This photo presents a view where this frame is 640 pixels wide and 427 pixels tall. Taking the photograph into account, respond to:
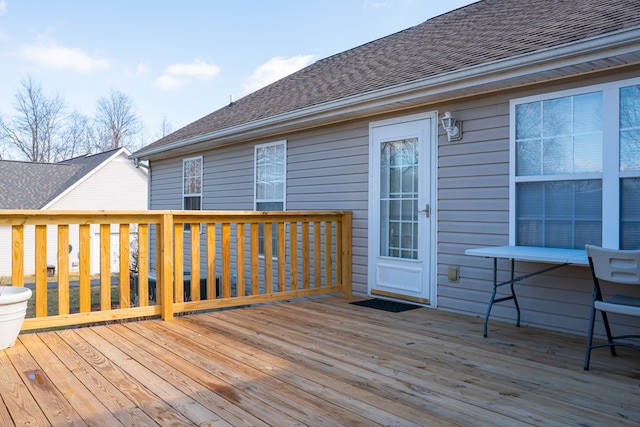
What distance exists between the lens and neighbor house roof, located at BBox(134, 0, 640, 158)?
3.49 meters

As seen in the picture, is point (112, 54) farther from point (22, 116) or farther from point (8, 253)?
point (8, 253)

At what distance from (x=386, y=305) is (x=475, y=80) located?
226 centimetres

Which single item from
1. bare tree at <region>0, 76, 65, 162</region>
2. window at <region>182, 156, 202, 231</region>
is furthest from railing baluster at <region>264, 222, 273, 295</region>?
bare tree at <region>0, 76, 65, 162</region>

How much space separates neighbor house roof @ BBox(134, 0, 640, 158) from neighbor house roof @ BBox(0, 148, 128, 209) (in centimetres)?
957

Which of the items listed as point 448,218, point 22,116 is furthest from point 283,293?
point 22,116

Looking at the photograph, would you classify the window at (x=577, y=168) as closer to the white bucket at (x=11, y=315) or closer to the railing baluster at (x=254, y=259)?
the railing baluster at (x=254, y=259)

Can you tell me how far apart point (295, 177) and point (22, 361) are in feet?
12.7

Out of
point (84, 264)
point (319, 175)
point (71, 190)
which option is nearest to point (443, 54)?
point (319, 175)

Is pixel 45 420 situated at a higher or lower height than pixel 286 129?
lower

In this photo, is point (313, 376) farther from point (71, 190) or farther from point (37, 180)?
A: point (37, 180)

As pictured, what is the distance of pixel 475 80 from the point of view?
12.6 feet

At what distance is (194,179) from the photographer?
8.45 meters

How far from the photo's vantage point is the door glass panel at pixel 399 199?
15.6 ft

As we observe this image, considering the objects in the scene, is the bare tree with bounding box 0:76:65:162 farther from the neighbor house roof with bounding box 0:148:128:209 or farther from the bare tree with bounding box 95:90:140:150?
the neighbor house roof with bounding box 0:148:128:209
